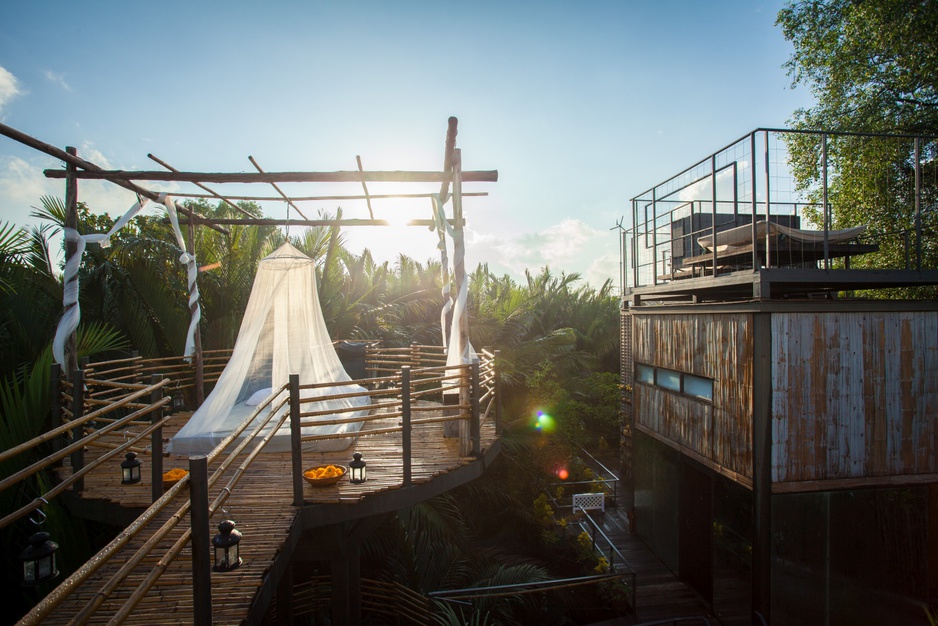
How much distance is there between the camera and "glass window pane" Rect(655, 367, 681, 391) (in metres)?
9.48

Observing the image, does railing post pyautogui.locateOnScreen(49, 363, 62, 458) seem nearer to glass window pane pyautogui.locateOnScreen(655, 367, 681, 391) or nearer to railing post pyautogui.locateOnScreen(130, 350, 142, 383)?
railing post pyautogui.locateOnScreen(130, 350, 142, 383)

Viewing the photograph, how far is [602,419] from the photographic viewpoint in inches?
604

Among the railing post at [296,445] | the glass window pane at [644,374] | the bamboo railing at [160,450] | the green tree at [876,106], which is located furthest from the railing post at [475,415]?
the green tree at [876,106]

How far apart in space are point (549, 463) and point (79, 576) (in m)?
11.3

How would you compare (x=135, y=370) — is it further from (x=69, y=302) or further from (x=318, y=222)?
(x=318, y=222)

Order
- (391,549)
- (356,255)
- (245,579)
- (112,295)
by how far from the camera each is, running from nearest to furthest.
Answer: (245,579), (391,549), (112,295), (356,255)

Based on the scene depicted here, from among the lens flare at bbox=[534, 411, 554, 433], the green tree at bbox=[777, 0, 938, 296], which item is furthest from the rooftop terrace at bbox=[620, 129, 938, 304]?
the lens flare at bbox=[534, 411, 554, 433]

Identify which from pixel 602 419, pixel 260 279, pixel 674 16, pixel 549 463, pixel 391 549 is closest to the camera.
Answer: pixel 260 279


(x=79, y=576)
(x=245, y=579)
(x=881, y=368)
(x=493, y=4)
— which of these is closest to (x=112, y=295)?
(x=245, y=579)

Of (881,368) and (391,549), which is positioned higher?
(881,368)

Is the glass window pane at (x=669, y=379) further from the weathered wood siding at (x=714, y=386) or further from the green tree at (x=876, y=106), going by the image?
the green tree at (x=876, y=106)

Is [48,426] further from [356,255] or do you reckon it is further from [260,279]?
[356,255]

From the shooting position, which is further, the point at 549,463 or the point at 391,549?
the point at 549,463

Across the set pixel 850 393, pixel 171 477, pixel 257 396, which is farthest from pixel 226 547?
pixel 850 393
